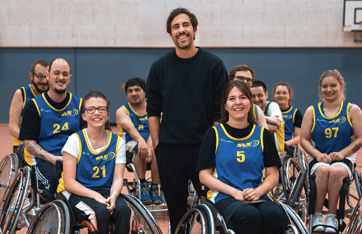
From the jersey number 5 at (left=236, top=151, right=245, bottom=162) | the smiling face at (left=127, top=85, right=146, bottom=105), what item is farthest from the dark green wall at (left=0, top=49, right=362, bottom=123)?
the jersey number 5 at (left=236, top=151, right=245, bottom=162)

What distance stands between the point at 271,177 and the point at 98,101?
1156 mm

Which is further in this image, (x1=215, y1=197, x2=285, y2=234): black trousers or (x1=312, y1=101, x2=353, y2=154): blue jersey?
(x1=312, y1=101, x2=353, y2=154): blue jersey

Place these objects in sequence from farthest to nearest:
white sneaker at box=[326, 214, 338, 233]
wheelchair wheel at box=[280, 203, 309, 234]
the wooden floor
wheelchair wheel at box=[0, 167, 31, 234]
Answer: the wooden floor
white sneaker at box=[326, 214, 338, 233]
wheelchair wheel at box=[0, 167, 31, 234]
wheelchair wheel at box=[280, 203, 309, 234]

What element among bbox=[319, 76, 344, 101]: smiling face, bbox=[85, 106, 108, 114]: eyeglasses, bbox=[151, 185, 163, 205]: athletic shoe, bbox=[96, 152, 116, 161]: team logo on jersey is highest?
bbox=[319, 76, 344, 101]: smiling face

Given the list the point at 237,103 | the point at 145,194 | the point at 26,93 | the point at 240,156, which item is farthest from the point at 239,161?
the point at 26,93

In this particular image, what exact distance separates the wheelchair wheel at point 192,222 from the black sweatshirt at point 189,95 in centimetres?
47

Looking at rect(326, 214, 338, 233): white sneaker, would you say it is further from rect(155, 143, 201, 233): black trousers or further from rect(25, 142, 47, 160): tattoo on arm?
rect(25, 142, 47, 160): tattoo on arm

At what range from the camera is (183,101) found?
2.15 metres

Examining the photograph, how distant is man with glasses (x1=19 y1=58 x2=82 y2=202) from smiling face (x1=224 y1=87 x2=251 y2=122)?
4.58 feet

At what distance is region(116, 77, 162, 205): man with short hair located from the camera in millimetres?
3409

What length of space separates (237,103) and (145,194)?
69.9 inches

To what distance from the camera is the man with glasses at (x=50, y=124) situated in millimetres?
2635

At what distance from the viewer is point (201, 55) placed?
2188mm

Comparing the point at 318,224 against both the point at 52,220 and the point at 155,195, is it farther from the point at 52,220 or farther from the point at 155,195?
the point at 52,220
